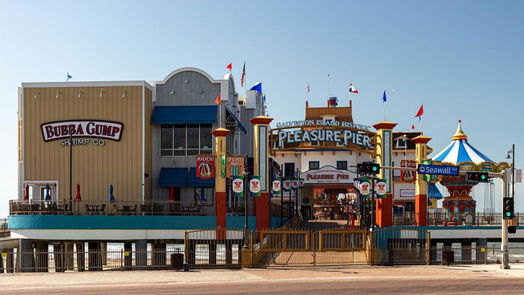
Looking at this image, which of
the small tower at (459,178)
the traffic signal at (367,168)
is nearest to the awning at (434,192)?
the small tower at (459,178)

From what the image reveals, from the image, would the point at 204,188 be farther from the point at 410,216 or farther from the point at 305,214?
the point at 305,214

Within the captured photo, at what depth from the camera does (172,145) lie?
49.4m

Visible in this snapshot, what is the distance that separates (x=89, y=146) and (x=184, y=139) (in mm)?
7297

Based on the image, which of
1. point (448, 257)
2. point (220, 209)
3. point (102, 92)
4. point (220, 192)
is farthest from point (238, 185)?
point (448, 257)

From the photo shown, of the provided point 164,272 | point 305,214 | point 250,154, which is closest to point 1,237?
point 164,272

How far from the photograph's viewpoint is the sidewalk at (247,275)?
27969mm

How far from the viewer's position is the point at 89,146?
154 feet

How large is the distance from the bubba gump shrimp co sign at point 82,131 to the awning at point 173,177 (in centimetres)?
448

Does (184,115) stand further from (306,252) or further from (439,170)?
(439,170)

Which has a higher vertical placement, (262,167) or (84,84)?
(84,84)

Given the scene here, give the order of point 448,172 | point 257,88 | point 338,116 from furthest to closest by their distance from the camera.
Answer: point 338,116
point 257,88
point 448,172

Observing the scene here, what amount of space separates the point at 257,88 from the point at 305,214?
25.0 m

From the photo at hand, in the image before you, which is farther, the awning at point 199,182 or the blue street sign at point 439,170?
the awning at point 199,182

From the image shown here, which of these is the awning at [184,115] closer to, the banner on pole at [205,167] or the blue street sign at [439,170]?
the banner on pole at [205,167]
